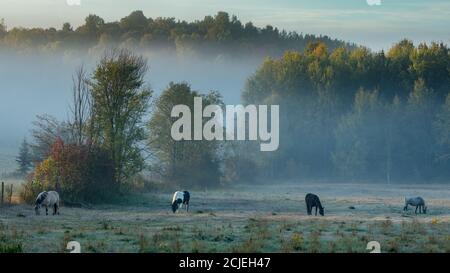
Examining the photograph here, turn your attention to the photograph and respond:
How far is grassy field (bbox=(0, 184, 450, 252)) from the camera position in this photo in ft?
81.0

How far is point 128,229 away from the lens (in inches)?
1219

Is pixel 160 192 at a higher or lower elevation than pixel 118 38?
lower

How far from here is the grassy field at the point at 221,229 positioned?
81.0ft

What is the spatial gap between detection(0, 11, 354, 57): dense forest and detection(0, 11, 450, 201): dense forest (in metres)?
0.17

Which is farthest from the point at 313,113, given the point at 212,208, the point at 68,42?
the point at 212,208

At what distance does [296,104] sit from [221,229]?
238ft

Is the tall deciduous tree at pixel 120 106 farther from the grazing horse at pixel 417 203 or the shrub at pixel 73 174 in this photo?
the grazing horse at pixel 417 203

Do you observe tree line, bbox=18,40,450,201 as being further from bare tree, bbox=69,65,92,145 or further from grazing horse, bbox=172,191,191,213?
grazing horse, bbox=172,191,191,213

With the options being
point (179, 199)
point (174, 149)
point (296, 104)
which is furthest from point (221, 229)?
point (296, 104)

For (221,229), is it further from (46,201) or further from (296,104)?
(296,104)

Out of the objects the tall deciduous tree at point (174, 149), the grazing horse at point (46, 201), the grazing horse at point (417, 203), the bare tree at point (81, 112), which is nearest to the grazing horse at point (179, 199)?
the grazing horse at point (46, 201)

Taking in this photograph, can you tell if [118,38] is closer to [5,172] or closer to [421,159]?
[5,172]

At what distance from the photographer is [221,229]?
31609 mm

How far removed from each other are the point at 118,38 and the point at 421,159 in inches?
1602
